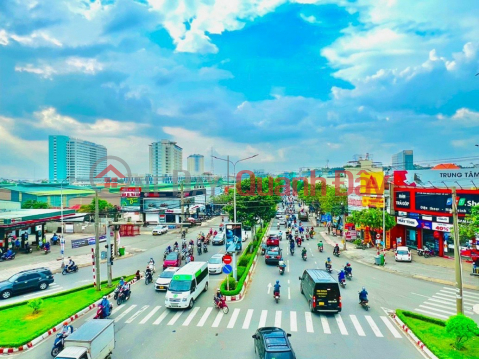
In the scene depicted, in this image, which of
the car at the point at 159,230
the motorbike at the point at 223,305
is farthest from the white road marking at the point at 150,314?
the car at the point at 159,230

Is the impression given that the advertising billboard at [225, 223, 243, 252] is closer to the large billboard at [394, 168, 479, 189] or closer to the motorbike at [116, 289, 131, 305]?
the motorbike at [116, 289, 131, 305]

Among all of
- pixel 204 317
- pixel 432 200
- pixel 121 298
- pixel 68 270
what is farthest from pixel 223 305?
pixel 432 200

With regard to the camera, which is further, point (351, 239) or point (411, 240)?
point (351, 239)

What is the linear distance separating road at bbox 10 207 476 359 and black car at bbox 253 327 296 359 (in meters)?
1.36

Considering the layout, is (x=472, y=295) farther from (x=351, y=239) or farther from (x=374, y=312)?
(x=351, y=239)

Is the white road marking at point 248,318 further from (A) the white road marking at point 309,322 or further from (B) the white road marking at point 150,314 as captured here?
(B) the white road marking at point 150,314

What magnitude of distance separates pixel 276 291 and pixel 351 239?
2923 centimetres

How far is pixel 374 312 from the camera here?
17.9m

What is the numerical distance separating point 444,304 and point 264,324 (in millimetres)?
11677

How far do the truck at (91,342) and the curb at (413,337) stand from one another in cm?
1252

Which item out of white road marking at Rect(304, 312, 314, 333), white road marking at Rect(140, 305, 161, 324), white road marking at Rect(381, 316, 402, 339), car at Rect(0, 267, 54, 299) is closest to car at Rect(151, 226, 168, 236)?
car at Rect(0, 267, 54, 299)

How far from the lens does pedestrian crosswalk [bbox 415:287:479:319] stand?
18.1 meters

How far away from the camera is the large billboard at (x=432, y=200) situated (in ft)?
99.1

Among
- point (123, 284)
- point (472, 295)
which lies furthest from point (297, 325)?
point (472, 295)
